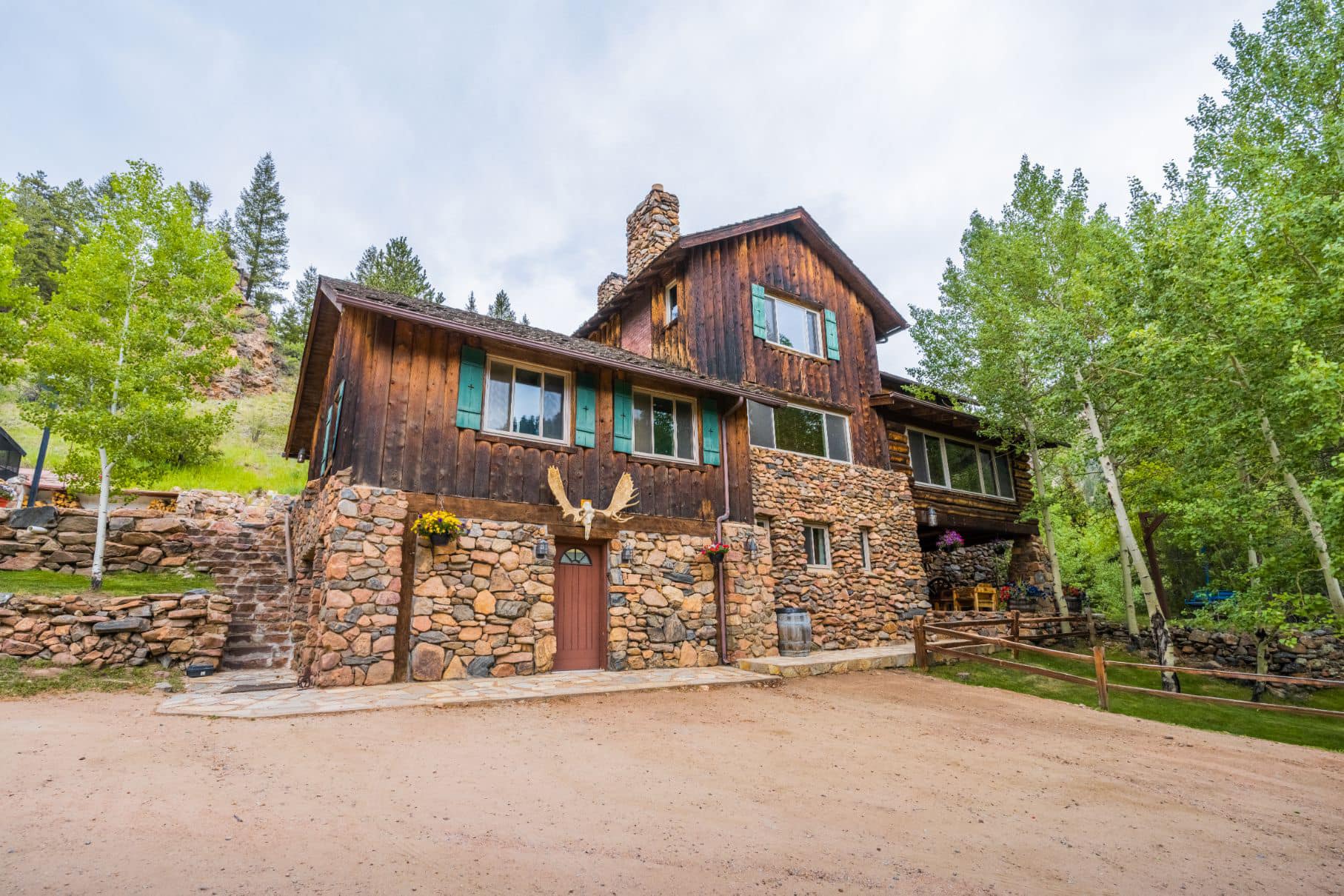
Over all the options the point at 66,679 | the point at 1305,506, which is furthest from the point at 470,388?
the point at 1305,506

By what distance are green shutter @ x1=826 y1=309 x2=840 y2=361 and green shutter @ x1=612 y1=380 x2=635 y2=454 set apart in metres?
5.94

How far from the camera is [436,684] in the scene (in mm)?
6965

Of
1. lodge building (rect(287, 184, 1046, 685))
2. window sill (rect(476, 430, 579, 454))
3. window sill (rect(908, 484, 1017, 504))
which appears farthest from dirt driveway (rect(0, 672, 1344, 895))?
window sill (rect(908, 484, 1017, 504))

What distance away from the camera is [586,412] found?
9.16 meters

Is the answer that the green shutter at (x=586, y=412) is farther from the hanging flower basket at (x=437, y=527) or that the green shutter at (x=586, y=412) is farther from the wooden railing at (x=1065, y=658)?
the wooden railing at (x=1065, y=658)

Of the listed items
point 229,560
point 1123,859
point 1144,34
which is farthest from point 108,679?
point 1144,34

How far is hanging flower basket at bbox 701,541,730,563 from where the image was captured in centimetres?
960

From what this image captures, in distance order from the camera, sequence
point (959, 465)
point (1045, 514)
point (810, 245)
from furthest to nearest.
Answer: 1. point (959, 465)
2. point (810, 245)
3. point (1045, 514)

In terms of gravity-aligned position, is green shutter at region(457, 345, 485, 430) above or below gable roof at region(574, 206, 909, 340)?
below

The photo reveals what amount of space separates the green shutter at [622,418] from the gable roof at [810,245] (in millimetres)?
4025

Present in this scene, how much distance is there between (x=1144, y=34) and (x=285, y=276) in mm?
42233

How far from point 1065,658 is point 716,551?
6.68m

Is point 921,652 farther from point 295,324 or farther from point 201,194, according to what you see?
point 201,194

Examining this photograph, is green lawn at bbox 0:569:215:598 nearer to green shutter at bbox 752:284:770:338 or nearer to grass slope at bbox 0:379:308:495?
grass slope at bbox 0:379:308:495
